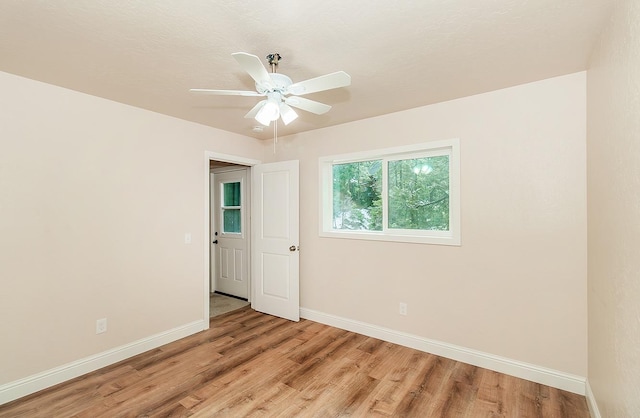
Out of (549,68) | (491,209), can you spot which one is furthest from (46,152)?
(549,68)

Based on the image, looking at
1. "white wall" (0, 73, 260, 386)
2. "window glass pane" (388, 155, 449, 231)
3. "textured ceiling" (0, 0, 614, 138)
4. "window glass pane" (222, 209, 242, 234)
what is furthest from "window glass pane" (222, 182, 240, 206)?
"window glass pane" (388, 155, 449, 231)

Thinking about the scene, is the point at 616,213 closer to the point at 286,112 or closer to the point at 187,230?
the point at 286,112

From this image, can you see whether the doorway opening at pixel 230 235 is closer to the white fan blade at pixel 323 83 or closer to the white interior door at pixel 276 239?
the white interior door at pixel 276 239

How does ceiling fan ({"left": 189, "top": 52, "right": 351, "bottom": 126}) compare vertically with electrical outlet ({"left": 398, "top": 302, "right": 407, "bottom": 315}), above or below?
above

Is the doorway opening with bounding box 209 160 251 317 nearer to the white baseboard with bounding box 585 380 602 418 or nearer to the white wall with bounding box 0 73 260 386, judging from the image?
the white wall with bounding box 0 73 260 386

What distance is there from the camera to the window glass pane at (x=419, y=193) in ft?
9.52

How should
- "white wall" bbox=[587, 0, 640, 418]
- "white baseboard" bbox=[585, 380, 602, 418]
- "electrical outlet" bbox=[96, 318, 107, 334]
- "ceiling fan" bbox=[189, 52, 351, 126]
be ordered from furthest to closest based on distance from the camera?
1. "electrical outlet" bbox=[96, 318, 107, 334]
2. "white baseboard" bbox=[585, 380, 602, 418]
3. "ceiling fan" bbox=[189, 52, 351, 126]
4. "white wall" bbox=[587, 0, 640, 418]

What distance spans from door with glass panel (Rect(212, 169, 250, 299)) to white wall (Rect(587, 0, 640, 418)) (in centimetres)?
396

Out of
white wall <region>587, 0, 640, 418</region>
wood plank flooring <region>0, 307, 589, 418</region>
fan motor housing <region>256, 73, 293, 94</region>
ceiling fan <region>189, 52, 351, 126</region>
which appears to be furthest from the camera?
wood plank flooring <region>0, 307, 589, 418</region>

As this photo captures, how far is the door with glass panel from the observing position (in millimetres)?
4609

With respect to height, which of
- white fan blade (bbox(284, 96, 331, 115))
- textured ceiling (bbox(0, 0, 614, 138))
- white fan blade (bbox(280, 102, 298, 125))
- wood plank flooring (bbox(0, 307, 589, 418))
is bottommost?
wood plank flooring (bbox(0, 307, 589, 418))

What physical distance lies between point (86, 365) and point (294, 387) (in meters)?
1.85

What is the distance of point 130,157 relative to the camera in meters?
2.86

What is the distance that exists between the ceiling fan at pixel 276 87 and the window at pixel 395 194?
142 centimetres
